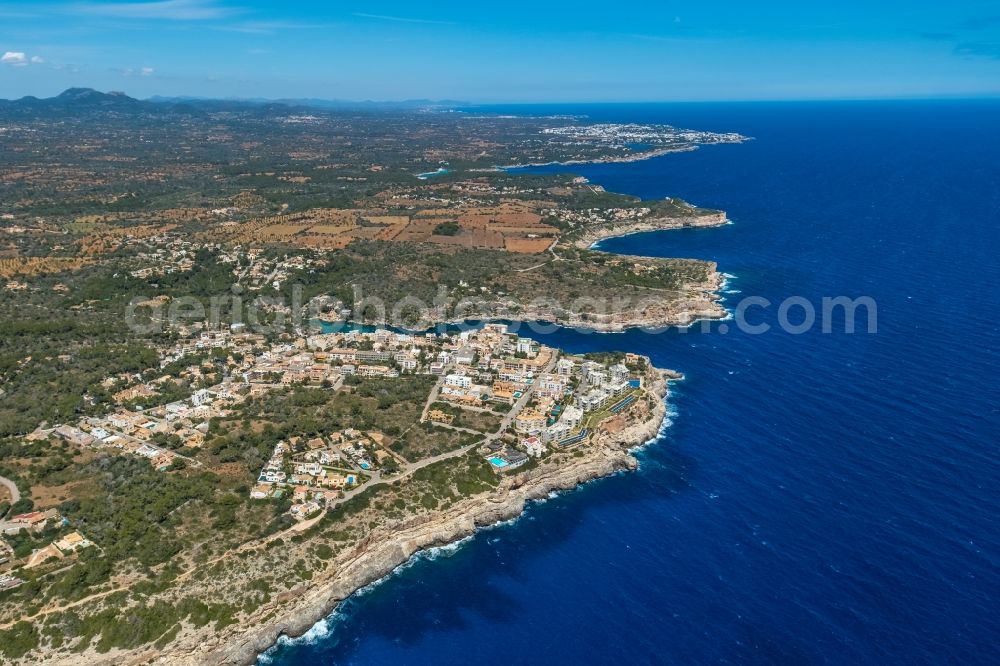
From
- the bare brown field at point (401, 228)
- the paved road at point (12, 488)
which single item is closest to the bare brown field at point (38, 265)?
the bare brown field at point (401, 228)

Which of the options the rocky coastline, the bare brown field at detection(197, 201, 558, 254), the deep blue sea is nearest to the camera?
the deep blue sea

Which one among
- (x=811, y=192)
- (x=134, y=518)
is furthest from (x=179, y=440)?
(x=811, y=192)

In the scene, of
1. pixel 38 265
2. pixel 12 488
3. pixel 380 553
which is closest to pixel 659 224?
pixel 380 553

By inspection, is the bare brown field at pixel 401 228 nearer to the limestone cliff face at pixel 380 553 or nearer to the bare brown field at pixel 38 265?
the bare brown field at pixel 38 265

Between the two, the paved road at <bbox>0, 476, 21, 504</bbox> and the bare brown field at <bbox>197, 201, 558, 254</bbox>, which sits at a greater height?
the bare brown field at <bbox>197, 201, 558, 254</bbox>

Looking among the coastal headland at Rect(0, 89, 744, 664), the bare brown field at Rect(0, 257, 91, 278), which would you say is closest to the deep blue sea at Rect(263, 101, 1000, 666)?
the coastal headland at Rect(0, 89, 744, 664)

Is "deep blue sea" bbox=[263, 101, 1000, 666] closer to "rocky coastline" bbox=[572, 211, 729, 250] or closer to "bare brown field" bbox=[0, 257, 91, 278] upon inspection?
"rocky coastline" bbox=[572, 211, 729, 250]
